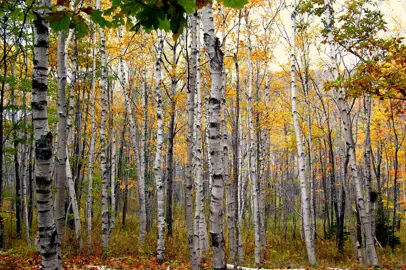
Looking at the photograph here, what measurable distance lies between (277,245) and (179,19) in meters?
13.9

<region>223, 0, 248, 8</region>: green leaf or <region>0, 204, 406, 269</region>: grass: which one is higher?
<region>223, 0, 248, 8</region>: green leaf

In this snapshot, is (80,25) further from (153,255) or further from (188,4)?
(153,255)

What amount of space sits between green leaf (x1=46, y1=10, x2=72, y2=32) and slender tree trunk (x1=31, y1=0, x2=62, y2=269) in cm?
126

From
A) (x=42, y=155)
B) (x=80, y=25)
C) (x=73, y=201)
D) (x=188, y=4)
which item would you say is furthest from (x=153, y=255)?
(x=188, y=4)

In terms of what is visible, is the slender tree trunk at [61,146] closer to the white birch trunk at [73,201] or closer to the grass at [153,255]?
the grass at [153,255]

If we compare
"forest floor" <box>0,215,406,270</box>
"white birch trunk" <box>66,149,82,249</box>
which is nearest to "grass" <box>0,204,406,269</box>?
"forest floor" <box>0,215,406,270</box>

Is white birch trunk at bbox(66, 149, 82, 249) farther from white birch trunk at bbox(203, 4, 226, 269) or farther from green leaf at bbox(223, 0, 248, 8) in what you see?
green leaf at bbox(223, 0, 248, 8)

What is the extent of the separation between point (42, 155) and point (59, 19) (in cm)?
148

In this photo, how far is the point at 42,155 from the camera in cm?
250

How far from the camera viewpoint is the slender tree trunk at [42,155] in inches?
99.0

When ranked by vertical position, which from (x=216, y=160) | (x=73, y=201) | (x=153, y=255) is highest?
(x=216, y=160)

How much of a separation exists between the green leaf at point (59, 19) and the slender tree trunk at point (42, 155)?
1.26 m

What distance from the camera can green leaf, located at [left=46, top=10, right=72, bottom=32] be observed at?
137 cm

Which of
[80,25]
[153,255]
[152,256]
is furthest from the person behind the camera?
[153,255]
